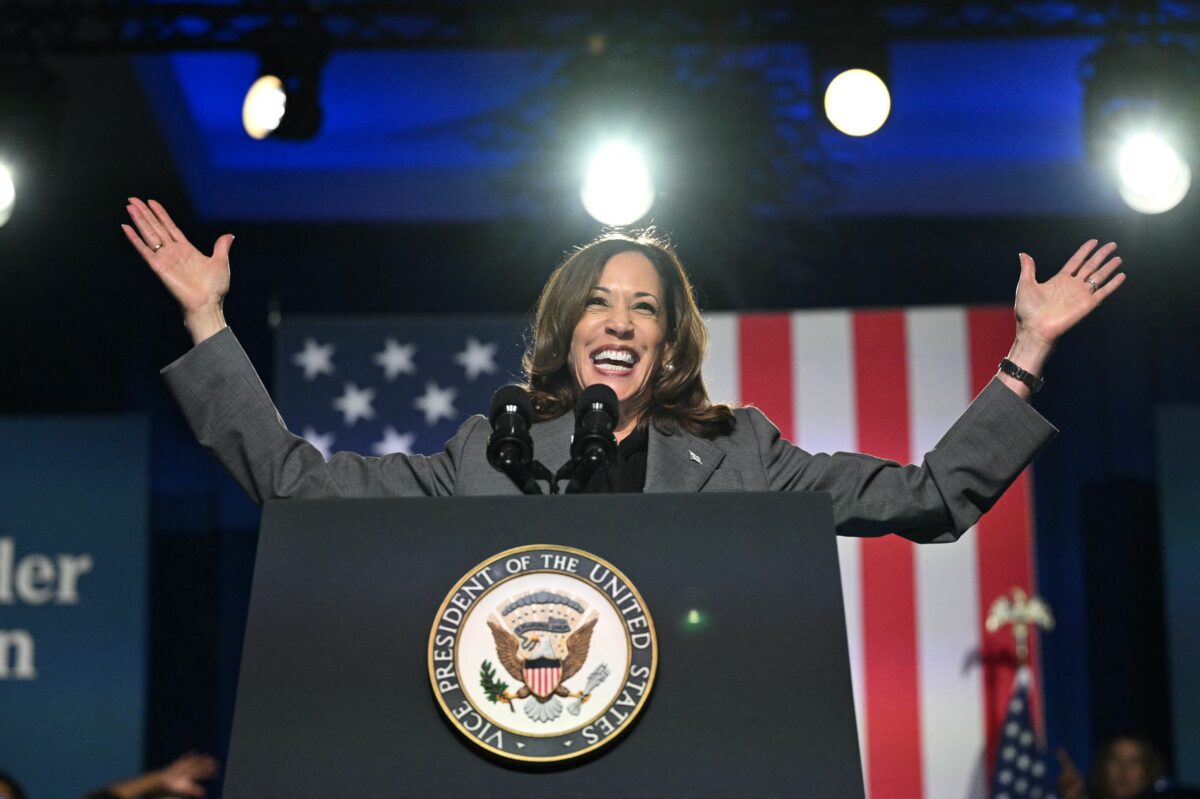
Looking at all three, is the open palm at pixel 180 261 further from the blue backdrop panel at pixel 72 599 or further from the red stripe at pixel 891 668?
the blue backdrop panel at pixel 72 599

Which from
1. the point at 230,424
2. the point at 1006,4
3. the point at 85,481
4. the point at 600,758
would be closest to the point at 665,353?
the point at 230,424

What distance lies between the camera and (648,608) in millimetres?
1292

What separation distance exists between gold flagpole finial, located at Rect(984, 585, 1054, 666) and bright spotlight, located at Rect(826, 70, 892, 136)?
6.12 ft

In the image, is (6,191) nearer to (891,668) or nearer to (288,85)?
(288,85)

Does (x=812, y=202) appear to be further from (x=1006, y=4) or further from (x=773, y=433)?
(x=773, y=433)

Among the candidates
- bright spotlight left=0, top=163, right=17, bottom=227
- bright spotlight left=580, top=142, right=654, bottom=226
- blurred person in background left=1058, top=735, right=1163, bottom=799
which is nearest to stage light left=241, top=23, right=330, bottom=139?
bright spotlight left=0, top=163, right=17, bottom=227

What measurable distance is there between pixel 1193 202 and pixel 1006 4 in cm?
218

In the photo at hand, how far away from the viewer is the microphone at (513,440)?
5.05 ft

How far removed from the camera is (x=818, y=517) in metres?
1.34

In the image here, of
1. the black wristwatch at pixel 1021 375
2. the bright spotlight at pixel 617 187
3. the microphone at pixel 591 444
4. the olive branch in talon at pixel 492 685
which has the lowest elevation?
the olive branch in talon at pixel 492 685

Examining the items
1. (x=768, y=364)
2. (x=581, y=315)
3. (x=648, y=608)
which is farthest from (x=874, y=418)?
(x=648, y=608)

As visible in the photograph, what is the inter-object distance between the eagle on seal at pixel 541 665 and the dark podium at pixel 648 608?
0.05 meters

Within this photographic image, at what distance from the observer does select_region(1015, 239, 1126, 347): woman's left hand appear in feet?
5.82

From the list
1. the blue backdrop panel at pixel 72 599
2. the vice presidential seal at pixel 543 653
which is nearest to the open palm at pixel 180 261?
the vice presidential seal at pixel 543 653
